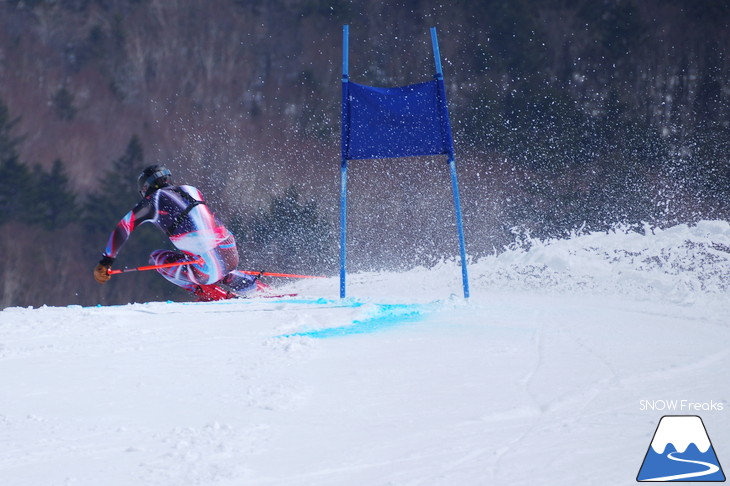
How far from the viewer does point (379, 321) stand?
18.2ft

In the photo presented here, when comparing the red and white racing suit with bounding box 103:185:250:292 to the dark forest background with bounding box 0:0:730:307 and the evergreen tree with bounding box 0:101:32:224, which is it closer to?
the dark forest background with bounding box 0:0:730:307

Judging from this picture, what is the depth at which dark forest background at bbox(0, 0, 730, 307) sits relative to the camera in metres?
28.2

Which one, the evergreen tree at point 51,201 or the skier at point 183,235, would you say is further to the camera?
the evergreen tree at point 51,201

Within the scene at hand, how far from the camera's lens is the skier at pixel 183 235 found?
6699mm

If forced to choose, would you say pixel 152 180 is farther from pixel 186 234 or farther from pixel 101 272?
pixel 101 272

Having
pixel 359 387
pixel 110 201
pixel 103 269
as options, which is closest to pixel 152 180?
pixel 103 269

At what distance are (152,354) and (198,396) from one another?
1.09m

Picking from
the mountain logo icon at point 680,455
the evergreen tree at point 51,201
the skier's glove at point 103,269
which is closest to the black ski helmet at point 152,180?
the skier's glove at point 103,269

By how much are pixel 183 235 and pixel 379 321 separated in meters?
2.40

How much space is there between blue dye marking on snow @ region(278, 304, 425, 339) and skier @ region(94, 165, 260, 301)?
6.23ft

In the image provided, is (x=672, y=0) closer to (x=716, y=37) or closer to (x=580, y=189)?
(x=716, y=37)

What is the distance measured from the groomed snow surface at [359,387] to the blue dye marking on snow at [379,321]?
0.03 meters

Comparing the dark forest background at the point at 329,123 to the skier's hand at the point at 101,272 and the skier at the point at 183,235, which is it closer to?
the skier at the point at 183,235

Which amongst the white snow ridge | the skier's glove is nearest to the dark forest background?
the skier's glove
